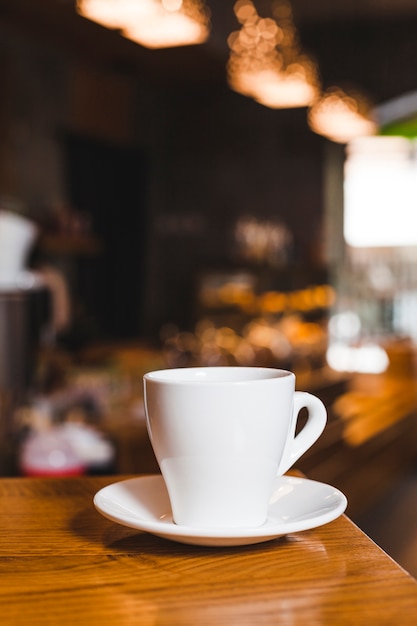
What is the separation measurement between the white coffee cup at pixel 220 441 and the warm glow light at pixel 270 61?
353 centimetres

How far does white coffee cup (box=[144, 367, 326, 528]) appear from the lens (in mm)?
526

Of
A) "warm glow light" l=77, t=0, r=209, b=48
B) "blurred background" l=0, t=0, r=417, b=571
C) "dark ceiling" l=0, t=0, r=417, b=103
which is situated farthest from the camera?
"dark ceiling" l=0, t=0, r=417, b=103

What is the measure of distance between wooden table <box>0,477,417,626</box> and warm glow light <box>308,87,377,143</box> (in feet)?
17.6

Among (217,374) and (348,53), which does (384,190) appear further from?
(217,374)

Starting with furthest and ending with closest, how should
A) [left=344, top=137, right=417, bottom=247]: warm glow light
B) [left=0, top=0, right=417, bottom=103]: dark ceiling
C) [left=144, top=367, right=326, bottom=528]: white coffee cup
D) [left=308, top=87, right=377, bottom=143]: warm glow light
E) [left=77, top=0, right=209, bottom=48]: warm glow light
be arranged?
[left=344, top=137, right=417, bottom=247]: warm glow light < [left=0, top=0, right=417, bottom=103]: dark ceiling < [left=308, top=87, right=377, bottom=143]: warm glow light < [left=77, top=0, right=209, bottom=48]: warm glow light < [left=144, top=367, right=326, bottom=528]: white coffee cup

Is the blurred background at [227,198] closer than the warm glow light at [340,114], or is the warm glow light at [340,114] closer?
the blurred background at [227,198]

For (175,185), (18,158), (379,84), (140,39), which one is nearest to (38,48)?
(18,158)

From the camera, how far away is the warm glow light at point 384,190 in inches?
344

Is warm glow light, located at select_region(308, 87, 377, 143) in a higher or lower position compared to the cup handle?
higher

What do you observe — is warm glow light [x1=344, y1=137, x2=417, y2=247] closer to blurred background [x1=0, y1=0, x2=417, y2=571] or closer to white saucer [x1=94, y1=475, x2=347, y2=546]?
blurred background [x1=0, y1=0, x2=417, y2=571]

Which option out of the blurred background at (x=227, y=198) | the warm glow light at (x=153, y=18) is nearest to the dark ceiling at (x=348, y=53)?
the blurred background at (x=227, y=198)

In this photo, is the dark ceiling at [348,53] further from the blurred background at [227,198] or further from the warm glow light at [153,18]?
the warm glow light at [153,18]

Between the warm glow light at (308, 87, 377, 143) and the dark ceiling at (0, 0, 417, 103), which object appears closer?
the warm glow light at (308, 87, 377, 143)

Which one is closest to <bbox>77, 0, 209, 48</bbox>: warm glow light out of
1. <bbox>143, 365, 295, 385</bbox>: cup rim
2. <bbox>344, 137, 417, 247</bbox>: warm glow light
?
<bbox>143, 365, 295, 385</bbox>: cup rim
